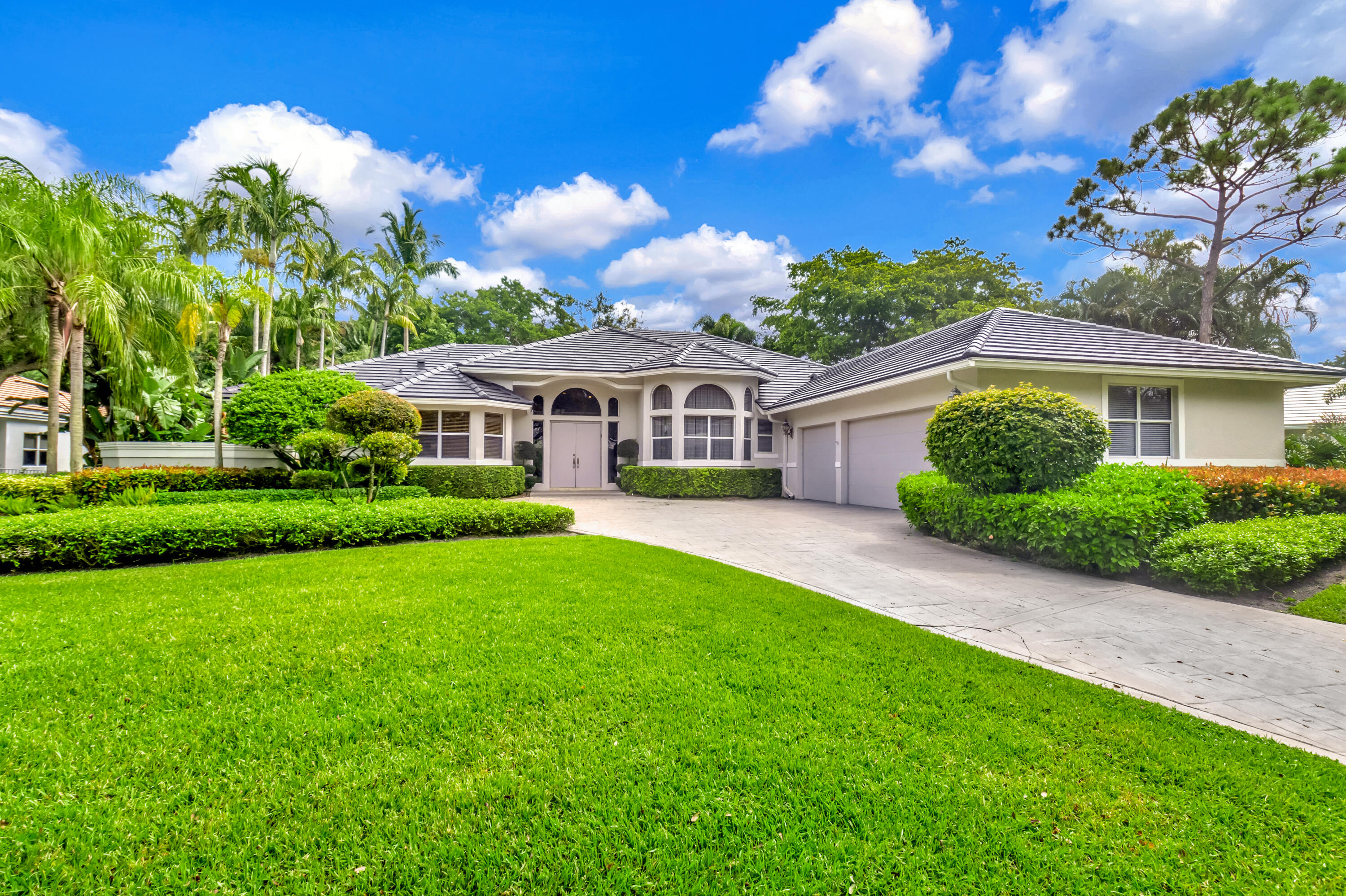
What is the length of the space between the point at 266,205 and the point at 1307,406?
1519 inches

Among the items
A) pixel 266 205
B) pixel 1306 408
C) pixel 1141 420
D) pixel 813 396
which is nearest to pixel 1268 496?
pixel 1141 420

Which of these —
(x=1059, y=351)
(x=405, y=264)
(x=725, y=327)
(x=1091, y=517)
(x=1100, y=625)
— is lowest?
(x=1100, y=625)

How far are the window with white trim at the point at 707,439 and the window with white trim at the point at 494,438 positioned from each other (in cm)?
541

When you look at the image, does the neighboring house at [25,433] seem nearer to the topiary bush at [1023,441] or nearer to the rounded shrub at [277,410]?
the rounded shrub at [277,410]

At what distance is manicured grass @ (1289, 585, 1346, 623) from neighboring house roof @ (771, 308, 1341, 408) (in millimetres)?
5724

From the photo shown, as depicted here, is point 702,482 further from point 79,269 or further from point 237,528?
point 79,269

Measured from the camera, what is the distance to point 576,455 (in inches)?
717

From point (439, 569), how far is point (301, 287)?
24.0 metres

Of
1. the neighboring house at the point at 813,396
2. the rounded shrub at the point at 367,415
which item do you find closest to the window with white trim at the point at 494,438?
the neighboring house at the point at 813,396

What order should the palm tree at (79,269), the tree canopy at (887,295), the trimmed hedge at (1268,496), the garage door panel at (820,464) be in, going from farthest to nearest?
the tree canopy at (887,295), the garage door panel at (820,464), the palm tree at (79,269), the trimmed hedge at (1268,496)

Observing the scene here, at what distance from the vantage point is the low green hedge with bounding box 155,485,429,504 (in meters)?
9.79

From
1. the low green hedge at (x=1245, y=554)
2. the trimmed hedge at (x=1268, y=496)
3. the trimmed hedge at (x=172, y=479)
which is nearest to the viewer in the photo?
the low green hedge at (x=1245, y=554)

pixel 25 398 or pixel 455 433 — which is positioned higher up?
pixel 25 398

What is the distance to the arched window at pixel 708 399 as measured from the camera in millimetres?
16859
